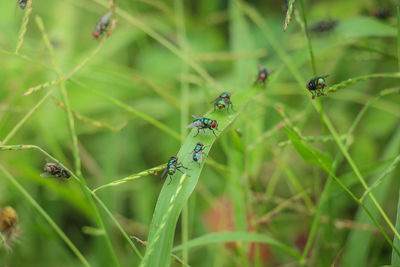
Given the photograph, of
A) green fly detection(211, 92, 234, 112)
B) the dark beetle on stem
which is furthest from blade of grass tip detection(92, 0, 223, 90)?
green fly detection(211, 92, 234, 112)

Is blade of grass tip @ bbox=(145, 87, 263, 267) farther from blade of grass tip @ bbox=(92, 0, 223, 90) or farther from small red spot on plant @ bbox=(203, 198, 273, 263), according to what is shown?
small red spot on plant @ bbox=(203, 198, 273, 263)

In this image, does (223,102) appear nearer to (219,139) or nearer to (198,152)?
(198,152)

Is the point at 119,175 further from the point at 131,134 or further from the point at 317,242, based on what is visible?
the point at 317,242

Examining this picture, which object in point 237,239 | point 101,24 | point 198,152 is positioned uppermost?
point 101,24

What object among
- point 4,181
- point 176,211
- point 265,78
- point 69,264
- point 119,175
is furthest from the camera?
point 119,175

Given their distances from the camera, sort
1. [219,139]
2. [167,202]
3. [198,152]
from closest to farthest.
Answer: [167,202] → [198,152] → [219,139]

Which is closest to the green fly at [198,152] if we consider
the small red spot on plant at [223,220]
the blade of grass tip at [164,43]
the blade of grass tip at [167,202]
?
the blade of grass tip at [167,202]

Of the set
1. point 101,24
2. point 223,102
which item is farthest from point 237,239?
point 101,24

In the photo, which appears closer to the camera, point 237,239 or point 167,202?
point 167,202

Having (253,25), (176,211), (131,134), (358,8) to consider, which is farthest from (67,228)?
(358,8)
